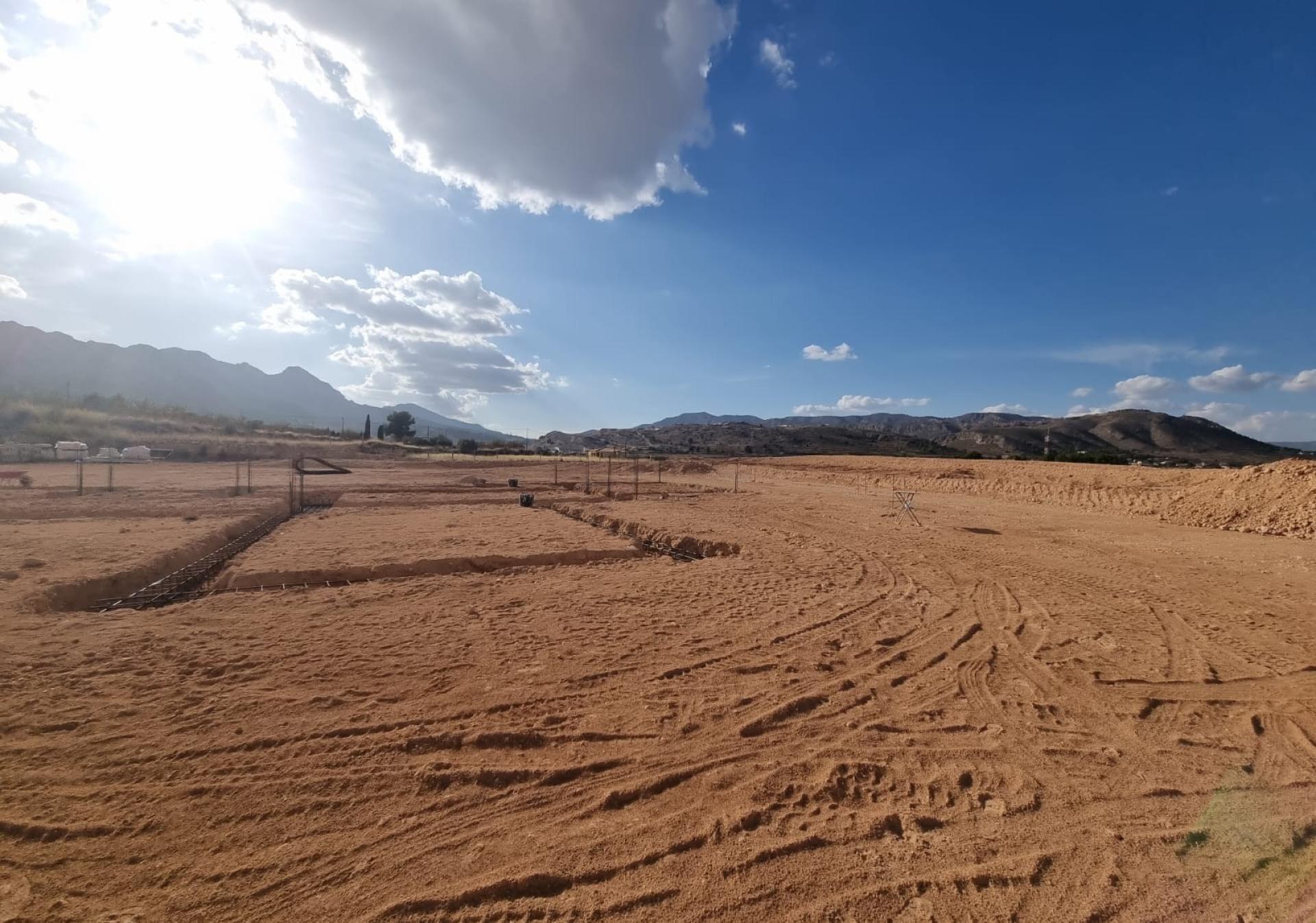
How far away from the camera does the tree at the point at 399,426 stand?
278 feet

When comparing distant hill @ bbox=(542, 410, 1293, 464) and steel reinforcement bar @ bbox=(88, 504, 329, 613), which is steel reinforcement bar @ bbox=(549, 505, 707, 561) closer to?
steel reinforcement bar @ bbox=(88, 504, 329, 613)

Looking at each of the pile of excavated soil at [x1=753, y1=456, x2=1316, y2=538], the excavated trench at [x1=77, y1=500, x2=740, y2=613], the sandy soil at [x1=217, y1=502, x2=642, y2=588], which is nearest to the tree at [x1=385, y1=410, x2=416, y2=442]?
the pile of excavated soil at [x1=753, y1=456, x2=1316, y2=538]

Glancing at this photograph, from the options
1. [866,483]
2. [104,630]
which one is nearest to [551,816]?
[104,630]

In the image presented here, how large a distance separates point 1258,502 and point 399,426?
294ft

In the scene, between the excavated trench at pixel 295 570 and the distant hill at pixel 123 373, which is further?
the distant hill at pixel 123 373

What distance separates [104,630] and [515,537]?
736cm

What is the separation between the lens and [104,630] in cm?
660

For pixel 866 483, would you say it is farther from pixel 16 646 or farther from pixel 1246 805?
pixel 16 646

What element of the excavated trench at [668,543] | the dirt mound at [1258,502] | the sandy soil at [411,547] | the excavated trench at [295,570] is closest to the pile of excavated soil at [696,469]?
the excavated trench at [668,543]

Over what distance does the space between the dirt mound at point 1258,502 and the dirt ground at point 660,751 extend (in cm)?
918

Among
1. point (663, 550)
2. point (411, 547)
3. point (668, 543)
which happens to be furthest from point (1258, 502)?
point (411, 547)

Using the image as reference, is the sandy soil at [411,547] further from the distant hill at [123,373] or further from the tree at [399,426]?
the distant hill at [123,373]

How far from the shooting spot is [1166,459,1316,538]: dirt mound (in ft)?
52.0

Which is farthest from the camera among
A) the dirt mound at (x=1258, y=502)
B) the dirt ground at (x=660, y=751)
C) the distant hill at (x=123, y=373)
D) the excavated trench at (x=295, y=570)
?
the distant hill at (x=123, y=373)
